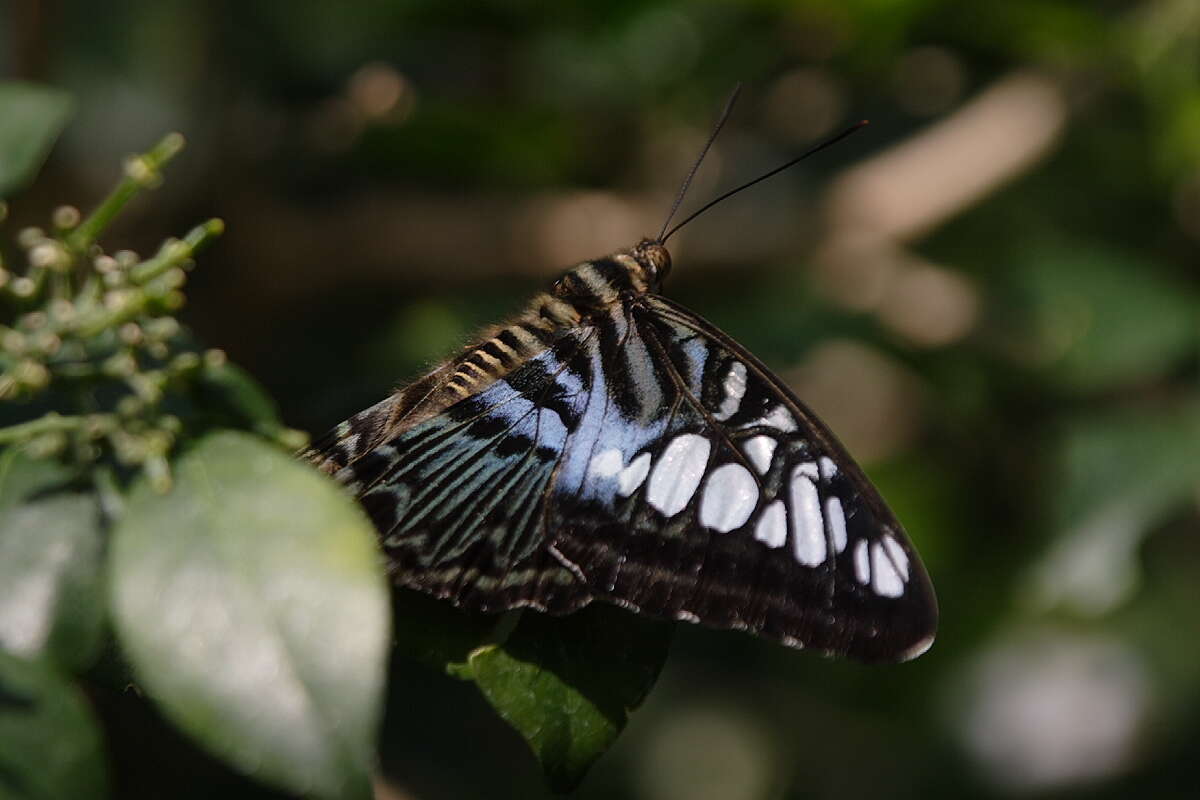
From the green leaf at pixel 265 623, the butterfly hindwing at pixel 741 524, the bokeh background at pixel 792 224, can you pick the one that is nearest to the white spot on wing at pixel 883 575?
the butterfly hindwing at pixel 741 524

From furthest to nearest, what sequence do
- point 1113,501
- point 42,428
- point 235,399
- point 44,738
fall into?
1. point 1113,501
2. point 235,399
3. point 42,428
4. point 44,738

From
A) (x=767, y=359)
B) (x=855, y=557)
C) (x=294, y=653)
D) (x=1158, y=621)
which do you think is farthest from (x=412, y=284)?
(x=1158, y=621)

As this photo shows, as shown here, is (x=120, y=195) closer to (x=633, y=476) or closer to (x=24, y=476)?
(x=24, y=476)

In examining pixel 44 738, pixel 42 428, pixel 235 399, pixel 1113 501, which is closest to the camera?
pixel 44 738

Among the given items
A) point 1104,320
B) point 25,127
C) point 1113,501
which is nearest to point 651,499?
point 25,127

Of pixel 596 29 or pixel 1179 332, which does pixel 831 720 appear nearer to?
pixel 1179 332

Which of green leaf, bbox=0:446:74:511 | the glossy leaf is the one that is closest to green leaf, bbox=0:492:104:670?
green leaf, bbox=0:446:74:511
